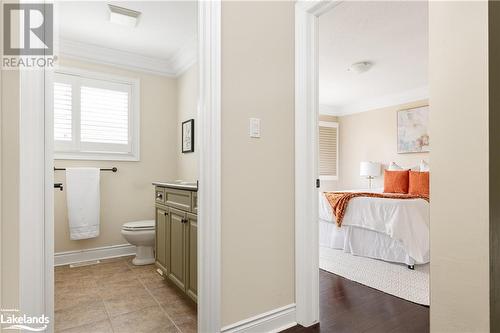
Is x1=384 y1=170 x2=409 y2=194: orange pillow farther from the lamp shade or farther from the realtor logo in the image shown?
the realtor logo

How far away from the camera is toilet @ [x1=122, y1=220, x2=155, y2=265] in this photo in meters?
2.97

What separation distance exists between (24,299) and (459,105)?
1899 mm

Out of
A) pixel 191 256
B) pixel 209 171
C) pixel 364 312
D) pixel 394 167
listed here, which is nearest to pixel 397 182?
pixel 394 167

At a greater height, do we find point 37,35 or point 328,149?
point 37,35

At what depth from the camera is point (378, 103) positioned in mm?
5867

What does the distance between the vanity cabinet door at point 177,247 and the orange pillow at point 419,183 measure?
11.2 ft

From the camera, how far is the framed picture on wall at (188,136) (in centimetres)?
352

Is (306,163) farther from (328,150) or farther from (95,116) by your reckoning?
(328,150)

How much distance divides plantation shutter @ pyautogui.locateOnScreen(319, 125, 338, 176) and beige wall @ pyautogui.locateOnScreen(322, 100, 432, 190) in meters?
0.15

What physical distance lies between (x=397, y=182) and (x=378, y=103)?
6.72 feet

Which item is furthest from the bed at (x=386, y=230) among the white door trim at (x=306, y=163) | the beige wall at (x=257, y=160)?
the beige wall at (x=257, y=160)

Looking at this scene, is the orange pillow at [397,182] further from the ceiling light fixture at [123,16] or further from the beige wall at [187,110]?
the ceiling light fixture at [123,16]

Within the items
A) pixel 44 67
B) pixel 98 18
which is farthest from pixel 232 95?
pixel 98 18

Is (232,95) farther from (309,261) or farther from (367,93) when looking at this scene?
(367,93)
